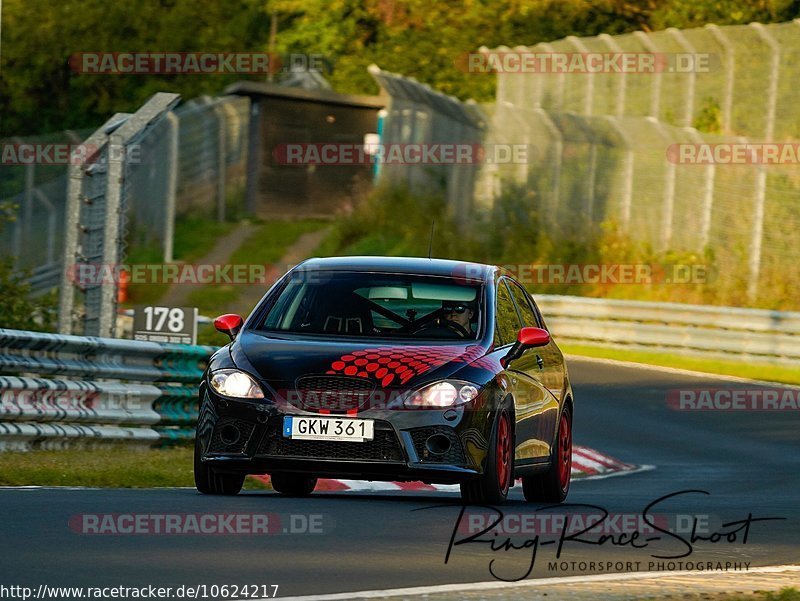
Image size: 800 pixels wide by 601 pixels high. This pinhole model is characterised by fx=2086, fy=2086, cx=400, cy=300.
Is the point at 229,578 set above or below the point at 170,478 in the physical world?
above

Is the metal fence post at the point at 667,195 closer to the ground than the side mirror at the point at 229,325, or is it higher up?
closer to the ground

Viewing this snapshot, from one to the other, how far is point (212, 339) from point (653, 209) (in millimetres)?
17579

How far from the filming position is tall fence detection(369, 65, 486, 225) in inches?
1829

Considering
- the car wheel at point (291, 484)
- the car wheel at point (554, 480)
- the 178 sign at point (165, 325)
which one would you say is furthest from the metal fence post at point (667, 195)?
the car wheel at point (291, 484)

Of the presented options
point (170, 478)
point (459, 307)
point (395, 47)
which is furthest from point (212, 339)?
point (395, 47)

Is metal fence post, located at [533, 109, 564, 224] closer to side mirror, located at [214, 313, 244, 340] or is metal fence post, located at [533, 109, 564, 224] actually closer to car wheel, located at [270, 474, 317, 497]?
car wheel, located at [270, 474, 317, 497]

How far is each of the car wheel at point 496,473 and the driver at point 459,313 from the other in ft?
2.50

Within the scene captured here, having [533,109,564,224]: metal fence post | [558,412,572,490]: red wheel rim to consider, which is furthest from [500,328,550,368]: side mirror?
[533,109,564,224]: metal fence post

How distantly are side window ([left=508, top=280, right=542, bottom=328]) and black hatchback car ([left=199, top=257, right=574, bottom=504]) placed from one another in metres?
0.67

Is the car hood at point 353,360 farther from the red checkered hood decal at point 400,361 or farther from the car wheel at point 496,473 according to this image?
the car wheel at point 496,473

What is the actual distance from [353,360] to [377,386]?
0.25 m

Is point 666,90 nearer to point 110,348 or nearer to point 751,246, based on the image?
point 751,246

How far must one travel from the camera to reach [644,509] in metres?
12.6

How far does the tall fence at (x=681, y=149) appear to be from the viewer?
33625 mm
